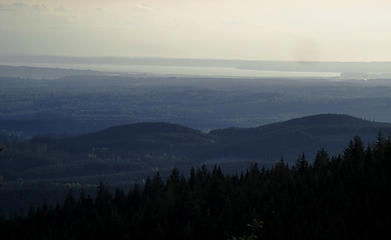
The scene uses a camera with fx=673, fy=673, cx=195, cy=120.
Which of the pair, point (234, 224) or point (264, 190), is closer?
point (234, 224)

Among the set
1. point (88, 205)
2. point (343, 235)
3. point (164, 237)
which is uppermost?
point (343, 235)

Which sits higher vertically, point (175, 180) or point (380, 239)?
point (380, 239)

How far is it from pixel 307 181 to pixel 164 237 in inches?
770

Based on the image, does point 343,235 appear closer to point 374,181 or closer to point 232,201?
point 374,181

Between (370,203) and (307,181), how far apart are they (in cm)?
2097

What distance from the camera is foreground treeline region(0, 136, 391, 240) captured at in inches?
2272

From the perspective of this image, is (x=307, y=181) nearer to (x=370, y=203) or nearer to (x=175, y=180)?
(x=370, y=203)

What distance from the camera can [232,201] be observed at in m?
84.6

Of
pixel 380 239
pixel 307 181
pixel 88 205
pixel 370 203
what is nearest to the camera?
A: pixel 380 239

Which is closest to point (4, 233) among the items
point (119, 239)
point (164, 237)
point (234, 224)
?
point (119, 239)

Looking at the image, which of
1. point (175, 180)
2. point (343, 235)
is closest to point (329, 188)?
point (343, 235)

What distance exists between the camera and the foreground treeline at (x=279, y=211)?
189 ft

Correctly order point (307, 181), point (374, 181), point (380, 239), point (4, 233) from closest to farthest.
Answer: point (380, 239), point (374, 181), point (307, 181), point (4, 233)

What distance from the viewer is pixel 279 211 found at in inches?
2596
